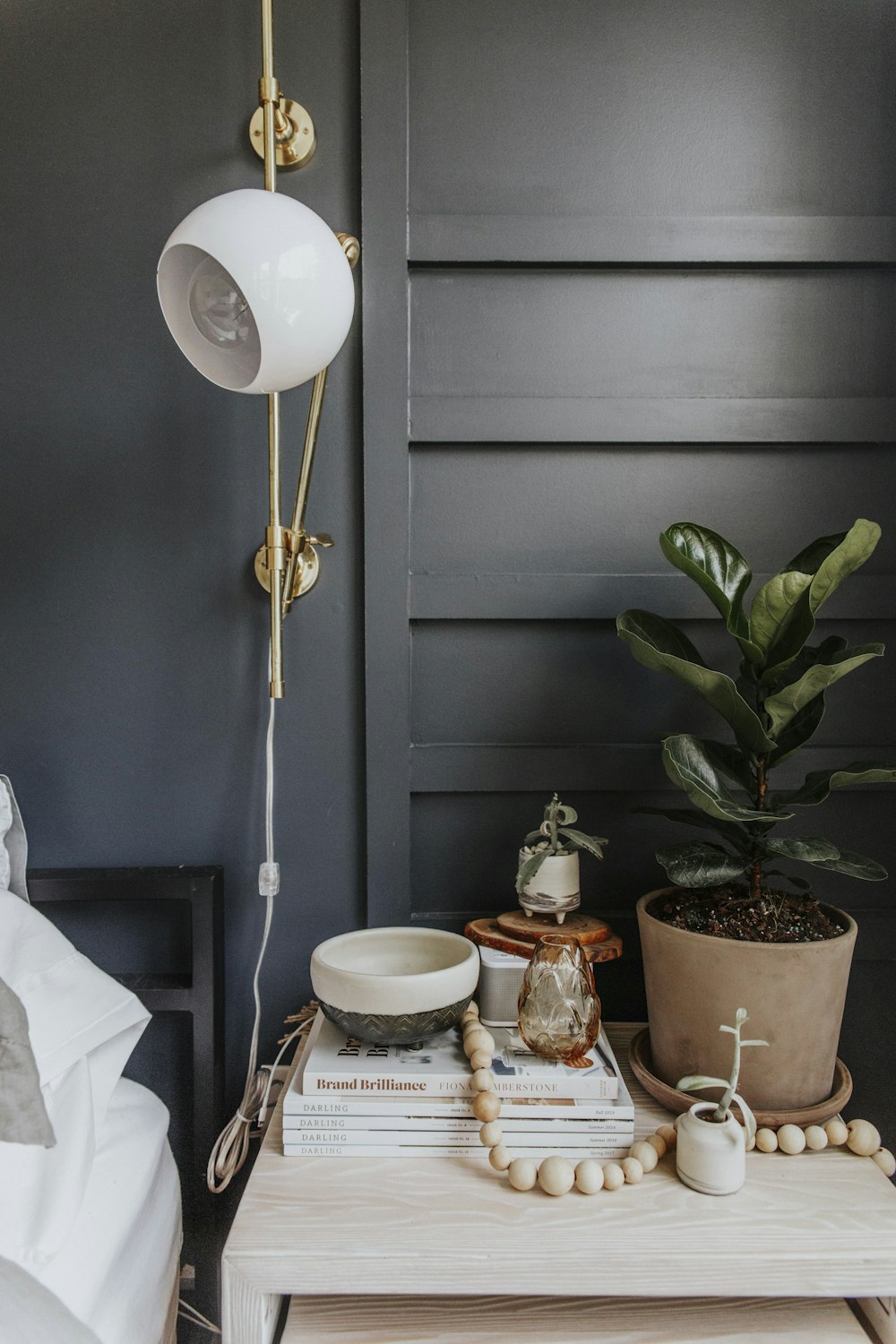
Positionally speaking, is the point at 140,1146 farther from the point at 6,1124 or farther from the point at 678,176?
the point at 678,176

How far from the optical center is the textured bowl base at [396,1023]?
848 mm

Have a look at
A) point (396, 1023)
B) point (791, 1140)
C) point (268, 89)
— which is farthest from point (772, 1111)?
point (268, 89)

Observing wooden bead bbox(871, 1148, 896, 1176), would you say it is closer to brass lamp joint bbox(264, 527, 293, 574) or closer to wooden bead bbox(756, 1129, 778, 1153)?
wooden bead bbox(756, 1129, 778, 1153)

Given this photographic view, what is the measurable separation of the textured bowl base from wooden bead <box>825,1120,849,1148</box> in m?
0.36

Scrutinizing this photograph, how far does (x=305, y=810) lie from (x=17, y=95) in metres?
0.93

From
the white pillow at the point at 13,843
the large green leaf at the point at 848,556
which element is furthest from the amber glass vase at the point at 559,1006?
the white pillow at the point at 13,843

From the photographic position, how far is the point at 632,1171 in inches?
30.9

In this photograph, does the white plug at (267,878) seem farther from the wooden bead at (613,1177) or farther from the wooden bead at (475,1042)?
the wooden bead at (613,1177)

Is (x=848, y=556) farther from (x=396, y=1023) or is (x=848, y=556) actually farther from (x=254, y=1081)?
(x=254, y=1081)

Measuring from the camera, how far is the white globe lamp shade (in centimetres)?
73

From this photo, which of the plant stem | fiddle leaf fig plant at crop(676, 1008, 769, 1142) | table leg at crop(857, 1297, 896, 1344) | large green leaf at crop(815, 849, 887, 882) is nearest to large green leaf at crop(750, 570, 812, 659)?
the plant stem

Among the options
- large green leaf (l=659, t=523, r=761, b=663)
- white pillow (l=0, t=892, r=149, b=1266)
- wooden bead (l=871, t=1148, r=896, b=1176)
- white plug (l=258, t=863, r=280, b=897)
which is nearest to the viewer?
white pillow (l=0, t=892, r=149, b=1266)

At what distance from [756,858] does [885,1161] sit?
0.95ft

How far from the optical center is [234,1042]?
1122 mm
